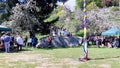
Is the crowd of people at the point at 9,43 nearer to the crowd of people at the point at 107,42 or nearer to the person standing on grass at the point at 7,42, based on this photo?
the person standing on grass at the point at 7,42

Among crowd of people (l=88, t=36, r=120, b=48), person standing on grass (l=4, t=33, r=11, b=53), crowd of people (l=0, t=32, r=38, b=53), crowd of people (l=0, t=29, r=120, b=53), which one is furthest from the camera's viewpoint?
crowd of people (l=88, t=36, r=120, b=48)

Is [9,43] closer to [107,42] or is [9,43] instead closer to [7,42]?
[7,42]

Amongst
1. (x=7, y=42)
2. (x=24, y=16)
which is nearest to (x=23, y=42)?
(x=7, y=42)

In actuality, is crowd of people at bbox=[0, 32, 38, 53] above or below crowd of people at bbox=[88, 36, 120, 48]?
above

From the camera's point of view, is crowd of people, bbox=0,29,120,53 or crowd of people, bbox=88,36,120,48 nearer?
crowd of people, bbox=0,29,120,53

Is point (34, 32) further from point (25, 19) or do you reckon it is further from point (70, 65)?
point (70, 65)

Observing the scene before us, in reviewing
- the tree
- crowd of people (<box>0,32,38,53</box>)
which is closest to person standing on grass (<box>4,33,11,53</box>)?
crowd of people (<box>0,32,38,53</box>)

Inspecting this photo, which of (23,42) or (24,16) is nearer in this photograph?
(23,42)

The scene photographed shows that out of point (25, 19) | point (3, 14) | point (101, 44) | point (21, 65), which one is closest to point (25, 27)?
point (25, 19)

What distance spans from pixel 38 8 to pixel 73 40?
16.6 ft

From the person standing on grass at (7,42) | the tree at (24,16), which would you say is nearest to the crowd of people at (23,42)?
the person standing on grass at (7,42)

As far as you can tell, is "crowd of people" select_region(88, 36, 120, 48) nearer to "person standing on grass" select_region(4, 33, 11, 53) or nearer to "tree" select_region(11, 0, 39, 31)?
"tree" select_region(11, 0, 39, 31)

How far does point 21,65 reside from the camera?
17.4 meters

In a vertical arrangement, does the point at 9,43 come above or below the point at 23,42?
above
